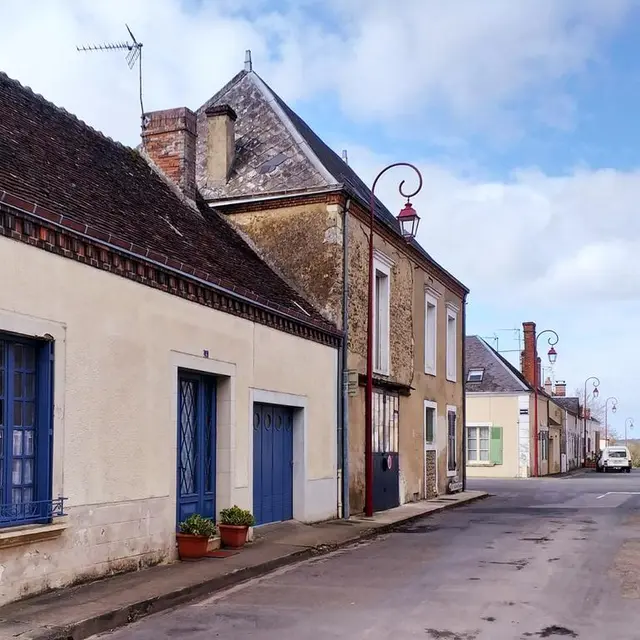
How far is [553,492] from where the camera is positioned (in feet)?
85.6

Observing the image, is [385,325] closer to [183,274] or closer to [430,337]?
[430,337]

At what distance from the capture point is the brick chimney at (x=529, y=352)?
4084cm

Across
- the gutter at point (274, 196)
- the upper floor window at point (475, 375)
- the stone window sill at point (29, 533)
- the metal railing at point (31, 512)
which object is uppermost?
the gutter at point (274, 196)

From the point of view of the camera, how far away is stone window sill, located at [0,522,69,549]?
7687 mm

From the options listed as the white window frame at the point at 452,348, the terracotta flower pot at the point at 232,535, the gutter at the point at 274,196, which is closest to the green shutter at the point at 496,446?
the white window frame at the point at 452,348

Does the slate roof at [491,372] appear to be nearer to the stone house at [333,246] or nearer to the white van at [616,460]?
the white van at [616,460]

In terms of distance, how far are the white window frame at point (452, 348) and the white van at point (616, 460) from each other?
28.6 meters

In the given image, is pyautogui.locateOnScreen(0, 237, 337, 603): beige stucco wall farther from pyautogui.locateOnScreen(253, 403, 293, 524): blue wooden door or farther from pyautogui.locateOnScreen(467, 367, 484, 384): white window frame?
pyautogui.locateOnScreen(467, 367, 484, 384): white window frame

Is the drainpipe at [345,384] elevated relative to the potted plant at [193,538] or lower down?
elevated

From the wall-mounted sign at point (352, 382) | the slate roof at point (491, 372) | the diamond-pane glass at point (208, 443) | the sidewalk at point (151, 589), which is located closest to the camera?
the sidewalk at point (151, 589)

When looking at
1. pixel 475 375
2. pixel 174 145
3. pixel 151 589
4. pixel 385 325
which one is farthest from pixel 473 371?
pixel 151 589

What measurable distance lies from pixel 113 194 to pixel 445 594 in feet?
22.4

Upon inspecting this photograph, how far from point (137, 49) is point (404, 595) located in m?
12.5

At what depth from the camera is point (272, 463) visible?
14.1 meters
